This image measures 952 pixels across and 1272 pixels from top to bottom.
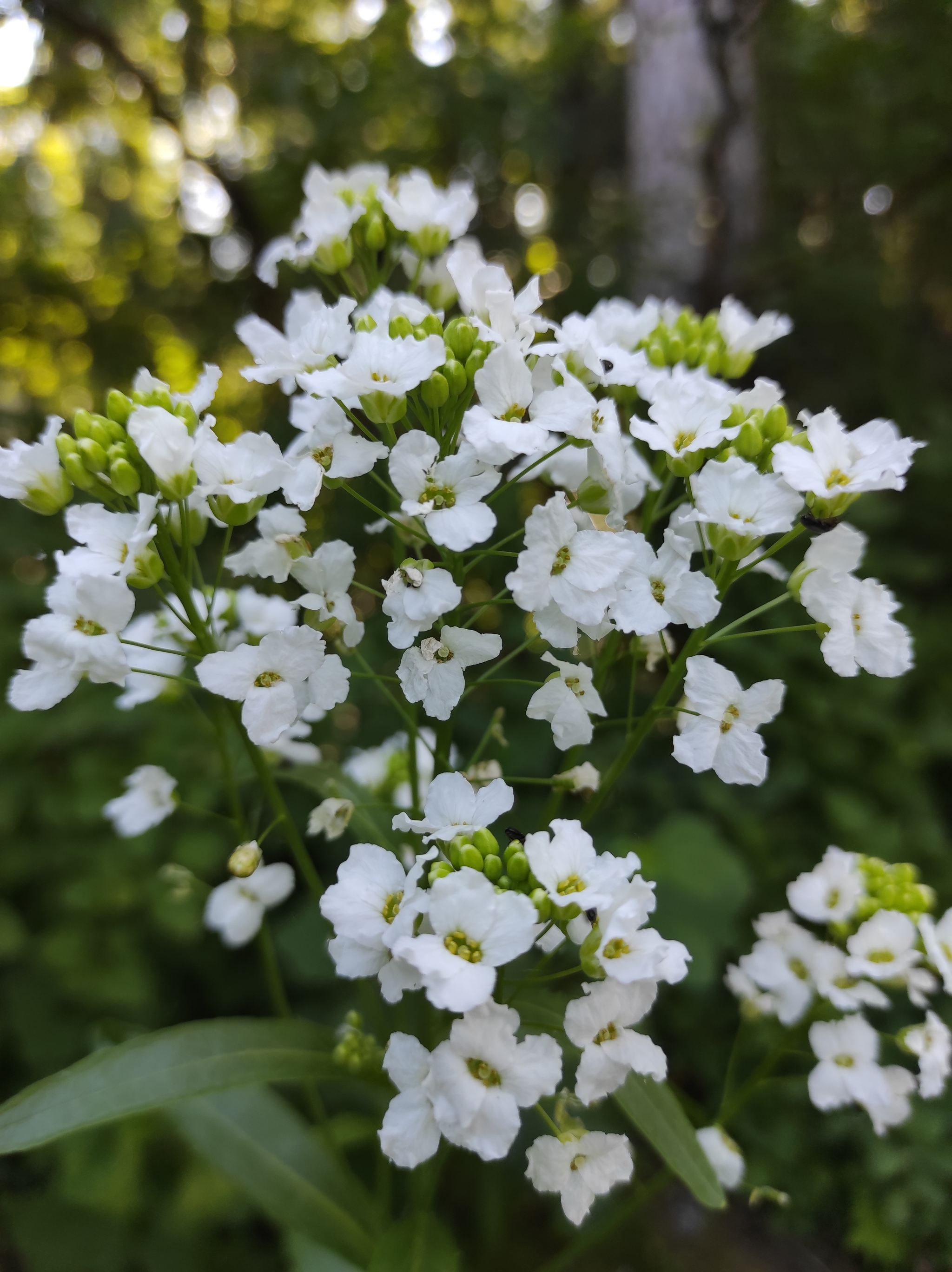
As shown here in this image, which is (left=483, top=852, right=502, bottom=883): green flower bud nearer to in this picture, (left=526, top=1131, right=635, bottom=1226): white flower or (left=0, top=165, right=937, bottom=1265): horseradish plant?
(left=0, top=165, right=937, bottom=1265): horseradish plant

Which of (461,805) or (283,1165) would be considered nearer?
(461,805)

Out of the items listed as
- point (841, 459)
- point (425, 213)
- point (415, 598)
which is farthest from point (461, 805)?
point (425, 213)

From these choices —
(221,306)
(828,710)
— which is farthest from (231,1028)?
(221,306)

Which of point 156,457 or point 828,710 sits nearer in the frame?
point 156,457

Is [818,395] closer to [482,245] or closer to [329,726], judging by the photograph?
[482,245]

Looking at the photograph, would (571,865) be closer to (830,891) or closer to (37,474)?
(830,891)
